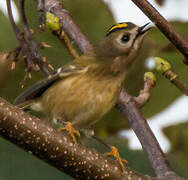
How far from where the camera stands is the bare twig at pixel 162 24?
4.45 feet

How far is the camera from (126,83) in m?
2.50

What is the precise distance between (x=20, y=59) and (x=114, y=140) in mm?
655

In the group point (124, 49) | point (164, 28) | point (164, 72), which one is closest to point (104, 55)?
point (124, 49)

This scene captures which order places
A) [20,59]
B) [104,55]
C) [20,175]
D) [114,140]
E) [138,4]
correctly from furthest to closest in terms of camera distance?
[104,55], [20,59], [114,140], [20,175], [138,4]

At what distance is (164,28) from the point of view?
1.40 meters

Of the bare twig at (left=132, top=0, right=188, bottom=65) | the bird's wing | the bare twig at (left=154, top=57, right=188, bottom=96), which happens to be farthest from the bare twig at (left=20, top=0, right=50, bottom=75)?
the bare twig at (left=132, top=0, right=188, bottom=65)

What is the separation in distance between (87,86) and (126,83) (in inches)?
13.5

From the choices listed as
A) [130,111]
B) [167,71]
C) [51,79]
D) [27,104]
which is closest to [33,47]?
[51,79]

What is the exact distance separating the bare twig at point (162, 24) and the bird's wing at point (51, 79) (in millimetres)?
931

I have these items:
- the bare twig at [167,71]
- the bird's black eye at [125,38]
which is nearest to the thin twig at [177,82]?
the bare twig at [167,71]

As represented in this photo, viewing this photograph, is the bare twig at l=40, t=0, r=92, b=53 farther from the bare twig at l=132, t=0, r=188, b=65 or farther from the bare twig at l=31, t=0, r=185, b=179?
the bare twig at l=132, t=0, r=188, b=65

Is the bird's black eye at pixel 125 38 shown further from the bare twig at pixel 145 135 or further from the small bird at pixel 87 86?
the bare twig at pixel 145 135

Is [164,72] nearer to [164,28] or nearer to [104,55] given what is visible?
[164,28]

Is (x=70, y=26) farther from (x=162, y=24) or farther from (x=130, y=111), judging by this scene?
(x=162, y=24)
